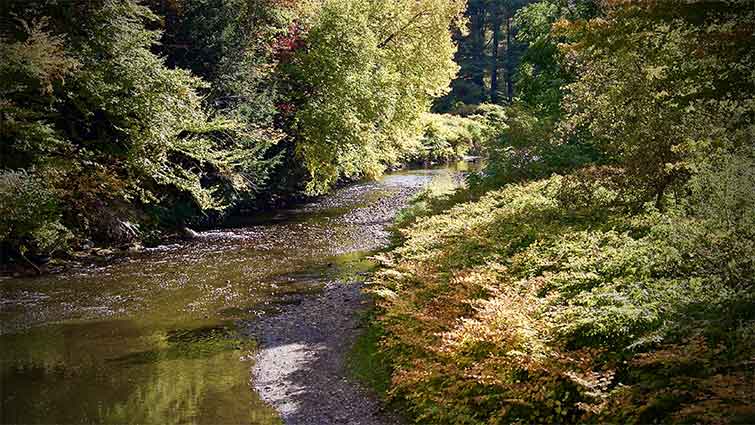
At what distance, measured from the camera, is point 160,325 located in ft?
40.1

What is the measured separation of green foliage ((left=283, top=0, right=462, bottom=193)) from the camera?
23.8 meters

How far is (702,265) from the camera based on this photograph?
6.96 m

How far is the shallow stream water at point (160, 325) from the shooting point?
889cm

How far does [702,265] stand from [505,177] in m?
11.4

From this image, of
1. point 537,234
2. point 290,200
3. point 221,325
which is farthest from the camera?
point 290,200

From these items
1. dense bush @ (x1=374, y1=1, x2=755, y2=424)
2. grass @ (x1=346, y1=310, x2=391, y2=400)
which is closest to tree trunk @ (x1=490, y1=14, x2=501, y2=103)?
dense bush @ (x1=374, y1=1, x2=755, y2=424)

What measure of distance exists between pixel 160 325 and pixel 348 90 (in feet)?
45.5

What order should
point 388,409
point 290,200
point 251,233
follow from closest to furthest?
point 388,409 → point 251,233 → point 290,200

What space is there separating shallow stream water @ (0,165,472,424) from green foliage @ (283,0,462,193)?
441cm

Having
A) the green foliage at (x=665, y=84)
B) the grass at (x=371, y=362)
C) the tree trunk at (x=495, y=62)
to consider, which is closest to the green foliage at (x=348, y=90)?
the green foliage at (x=665, y=84)

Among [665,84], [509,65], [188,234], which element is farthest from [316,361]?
[509,65]

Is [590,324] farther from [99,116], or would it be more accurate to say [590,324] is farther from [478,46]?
[478,46]

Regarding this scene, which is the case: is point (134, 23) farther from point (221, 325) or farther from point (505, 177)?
point (505, 177)

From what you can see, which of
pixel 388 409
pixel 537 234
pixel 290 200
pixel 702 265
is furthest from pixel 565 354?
pixel 290 200
